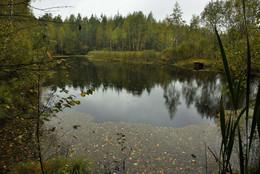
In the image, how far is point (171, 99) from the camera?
13570 millimetres

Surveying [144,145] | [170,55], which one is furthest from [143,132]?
[170,55]

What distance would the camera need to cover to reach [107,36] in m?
64.9

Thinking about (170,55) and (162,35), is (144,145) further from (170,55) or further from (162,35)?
(162,35)

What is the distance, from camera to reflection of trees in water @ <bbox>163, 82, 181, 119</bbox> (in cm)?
1102

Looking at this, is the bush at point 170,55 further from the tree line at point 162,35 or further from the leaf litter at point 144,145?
the leaf litter at point 144,145

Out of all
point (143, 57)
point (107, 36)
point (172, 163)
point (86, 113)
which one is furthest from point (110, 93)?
point (107, 36)

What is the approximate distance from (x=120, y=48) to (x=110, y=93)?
52056mm

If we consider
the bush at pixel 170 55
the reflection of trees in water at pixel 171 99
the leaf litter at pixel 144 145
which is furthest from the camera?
the bush at pixel 170 55

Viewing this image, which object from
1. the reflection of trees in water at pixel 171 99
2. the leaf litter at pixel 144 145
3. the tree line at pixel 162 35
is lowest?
the leaf litter at pixel 144 145

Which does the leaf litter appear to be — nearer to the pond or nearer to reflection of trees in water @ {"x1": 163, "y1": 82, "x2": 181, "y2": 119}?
the pond

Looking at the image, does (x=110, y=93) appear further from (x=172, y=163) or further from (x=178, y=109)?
(x=172, y=163)

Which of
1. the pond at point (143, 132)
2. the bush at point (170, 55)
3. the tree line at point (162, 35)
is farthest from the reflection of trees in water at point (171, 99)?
the bush at point (170, 55)

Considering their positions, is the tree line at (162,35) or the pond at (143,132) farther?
the tree line at (162,35)

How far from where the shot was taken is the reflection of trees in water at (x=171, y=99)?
11023 mm
